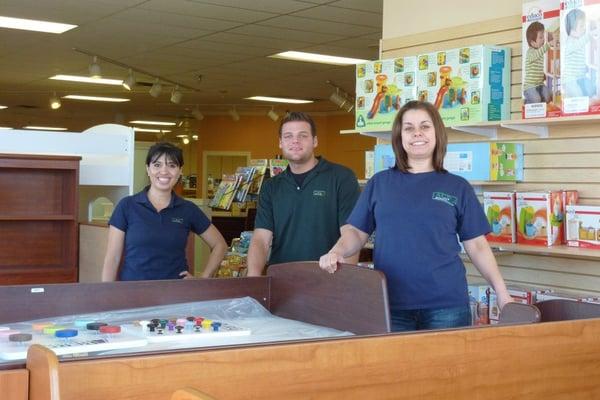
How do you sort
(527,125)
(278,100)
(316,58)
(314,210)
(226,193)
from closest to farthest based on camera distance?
(314,210) → (527,125) → (226,193) → (316,58) → (278,100)

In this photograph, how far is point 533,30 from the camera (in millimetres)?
4258

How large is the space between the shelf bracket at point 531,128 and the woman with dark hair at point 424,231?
147 cm

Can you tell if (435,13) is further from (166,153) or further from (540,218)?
(166,153)

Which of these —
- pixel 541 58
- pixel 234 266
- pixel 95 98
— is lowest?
pixel 234 266

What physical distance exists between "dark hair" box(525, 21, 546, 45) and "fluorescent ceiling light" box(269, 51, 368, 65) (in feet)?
18.5

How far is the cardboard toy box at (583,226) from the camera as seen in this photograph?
13.1 ft

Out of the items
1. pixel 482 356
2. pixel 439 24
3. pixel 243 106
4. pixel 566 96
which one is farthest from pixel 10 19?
pixel 243 106

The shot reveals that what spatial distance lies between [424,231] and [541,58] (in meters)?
1.78

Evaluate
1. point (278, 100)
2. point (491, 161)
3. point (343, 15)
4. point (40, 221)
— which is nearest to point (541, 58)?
point (491, 161)

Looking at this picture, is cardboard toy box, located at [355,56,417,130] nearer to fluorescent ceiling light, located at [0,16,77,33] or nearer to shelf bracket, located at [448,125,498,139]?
shelf bracket, located at [448,125,498,139]

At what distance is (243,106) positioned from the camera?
54.9 feet

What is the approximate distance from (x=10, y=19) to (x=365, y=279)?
6.73 meters

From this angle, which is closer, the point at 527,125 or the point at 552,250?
the point at 552,250

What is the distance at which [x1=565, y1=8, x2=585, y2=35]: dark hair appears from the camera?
3.83 meters
